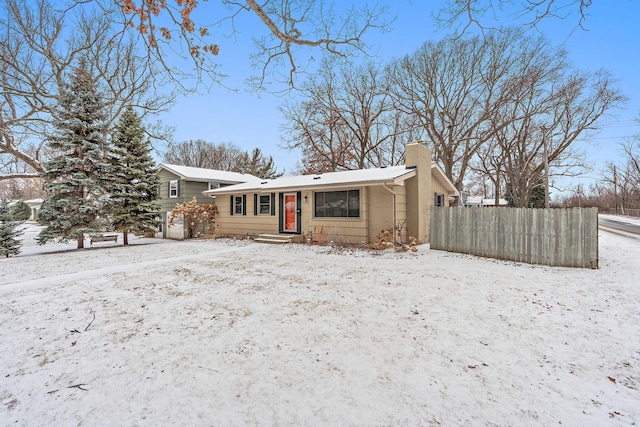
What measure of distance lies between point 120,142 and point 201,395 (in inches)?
530

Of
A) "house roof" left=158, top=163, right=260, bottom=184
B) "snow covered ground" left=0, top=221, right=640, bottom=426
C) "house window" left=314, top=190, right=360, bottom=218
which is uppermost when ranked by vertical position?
"house roof" left=158, top=163, right=260, bottom=184

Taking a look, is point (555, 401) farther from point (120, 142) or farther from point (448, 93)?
point (448, 93)

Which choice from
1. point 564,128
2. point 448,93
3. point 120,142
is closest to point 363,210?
point 120,142

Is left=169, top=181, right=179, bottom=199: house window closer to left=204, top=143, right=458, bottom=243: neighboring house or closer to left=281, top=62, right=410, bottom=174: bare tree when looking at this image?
left=204, top=143, right=458, bottom=243: neighboring house

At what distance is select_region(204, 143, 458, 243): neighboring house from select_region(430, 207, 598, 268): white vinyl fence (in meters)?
1.40

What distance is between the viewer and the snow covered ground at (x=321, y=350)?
2160mm

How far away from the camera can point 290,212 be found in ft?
41.5

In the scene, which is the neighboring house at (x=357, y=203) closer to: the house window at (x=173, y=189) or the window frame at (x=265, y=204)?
the window frame at (x=265, y=204)

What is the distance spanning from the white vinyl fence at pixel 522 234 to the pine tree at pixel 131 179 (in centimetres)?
1189

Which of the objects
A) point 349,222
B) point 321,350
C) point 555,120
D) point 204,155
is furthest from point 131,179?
point 555,120

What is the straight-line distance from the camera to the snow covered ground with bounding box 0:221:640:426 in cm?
216

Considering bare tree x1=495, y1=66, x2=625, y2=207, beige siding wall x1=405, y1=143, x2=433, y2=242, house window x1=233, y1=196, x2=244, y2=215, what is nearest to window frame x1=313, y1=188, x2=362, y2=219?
beige siding wall x1=405, y1=143, x2=433, y2=242

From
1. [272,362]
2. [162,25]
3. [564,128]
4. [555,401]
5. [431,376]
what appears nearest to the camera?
[555,401]

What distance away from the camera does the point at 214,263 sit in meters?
7.64
